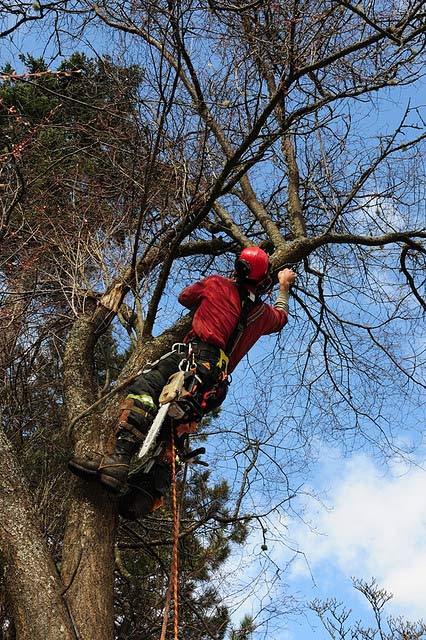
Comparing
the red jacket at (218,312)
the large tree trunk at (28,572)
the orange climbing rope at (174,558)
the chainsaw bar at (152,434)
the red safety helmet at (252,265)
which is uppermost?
the red safety helmet at (252,265)

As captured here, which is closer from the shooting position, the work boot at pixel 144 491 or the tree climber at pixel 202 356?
the tree climber at pixel 202 356

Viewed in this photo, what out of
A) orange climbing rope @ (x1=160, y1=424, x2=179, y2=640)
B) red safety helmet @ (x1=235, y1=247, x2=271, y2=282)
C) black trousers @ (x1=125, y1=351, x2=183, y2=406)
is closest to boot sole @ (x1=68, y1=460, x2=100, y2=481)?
orange climbing rope @ (x1=160, y1=424, x2=179, y2=640)

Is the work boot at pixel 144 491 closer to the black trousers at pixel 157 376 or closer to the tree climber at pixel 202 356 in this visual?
Answer: the tree climber at pixel 202 356

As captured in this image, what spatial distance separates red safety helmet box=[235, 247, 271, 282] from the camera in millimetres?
4285

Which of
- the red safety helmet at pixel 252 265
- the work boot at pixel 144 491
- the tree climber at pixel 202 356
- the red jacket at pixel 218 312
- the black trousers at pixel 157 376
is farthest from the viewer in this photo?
the red safety helmet at pixel 252 265

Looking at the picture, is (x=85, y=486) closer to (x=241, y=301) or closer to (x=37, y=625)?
(x=37, y=625)

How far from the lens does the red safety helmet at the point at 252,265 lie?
14.1 feet

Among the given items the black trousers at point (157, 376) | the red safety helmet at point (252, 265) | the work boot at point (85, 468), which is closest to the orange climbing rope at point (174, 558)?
the black trousers at point (157, 376)

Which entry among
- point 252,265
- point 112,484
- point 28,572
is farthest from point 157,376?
point 28,572

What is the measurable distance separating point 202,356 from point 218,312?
0.29m

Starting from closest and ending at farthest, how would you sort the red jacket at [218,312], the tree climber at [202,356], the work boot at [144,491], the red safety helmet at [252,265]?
the tree climber at [202,356] → the work boot at [144,491] → the red jacket at [218,312] → the red safety helmet at [252,265]

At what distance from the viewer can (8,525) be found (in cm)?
311

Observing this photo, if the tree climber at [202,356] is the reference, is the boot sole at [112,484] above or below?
below

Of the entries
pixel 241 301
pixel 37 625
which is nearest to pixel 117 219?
pixel 241 301
